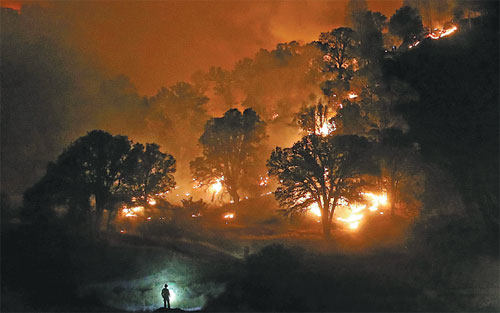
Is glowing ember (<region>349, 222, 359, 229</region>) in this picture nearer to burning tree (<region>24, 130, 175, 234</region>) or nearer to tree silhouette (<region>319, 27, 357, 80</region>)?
tree silhouette (<region>319, 27, 357, 80</region>)

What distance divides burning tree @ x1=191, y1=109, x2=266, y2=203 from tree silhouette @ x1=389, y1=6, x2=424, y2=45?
19785mm

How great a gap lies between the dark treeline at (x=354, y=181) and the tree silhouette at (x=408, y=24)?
0.32 feet

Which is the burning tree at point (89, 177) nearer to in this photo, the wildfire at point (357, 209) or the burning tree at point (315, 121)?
the wildfire at point (357, 209)

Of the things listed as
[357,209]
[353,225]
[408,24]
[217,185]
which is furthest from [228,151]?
[408,24]

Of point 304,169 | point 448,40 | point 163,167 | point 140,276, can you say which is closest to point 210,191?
point 163,167

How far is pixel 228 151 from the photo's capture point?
1940 inches

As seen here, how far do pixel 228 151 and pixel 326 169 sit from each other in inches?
711

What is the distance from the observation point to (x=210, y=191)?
61062mm

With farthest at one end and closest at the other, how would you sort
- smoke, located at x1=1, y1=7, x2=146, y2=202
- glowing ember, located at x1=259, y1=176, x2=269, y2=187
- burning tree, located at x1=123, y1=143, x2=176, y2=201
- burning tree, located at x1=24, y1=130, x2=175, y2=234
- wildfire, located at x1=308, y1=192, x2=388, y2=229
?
smoke, located at x1=1, y1=7, x2=146, y2=202 < glowing ember, located at x1=259, y1=176, x2=269, y2=187 < wildfire, located at x1=308, y1=192, x2=388, y2=229 < burning tree, located at x1=123, y1=143, x2=176, y2=201 < burning tree, located at x1=24, y1=130, x2=175, y2=234

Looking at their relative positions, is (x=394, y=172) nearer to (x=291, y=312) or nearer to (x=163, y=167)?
(x=291, y=312)

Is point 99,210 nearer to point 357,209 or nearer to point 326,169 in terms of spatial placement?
point 326,169

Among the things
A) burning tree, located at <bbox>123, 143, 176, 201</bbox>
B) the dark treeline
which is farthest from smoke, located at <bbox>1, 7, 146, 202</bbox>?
burning tree, located at <bbox>123, 143, 176, 201</bbox>

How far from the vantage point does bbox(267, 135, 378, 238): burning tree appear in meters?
32.9

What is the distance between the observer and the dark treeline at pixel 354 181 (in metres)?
23.2
